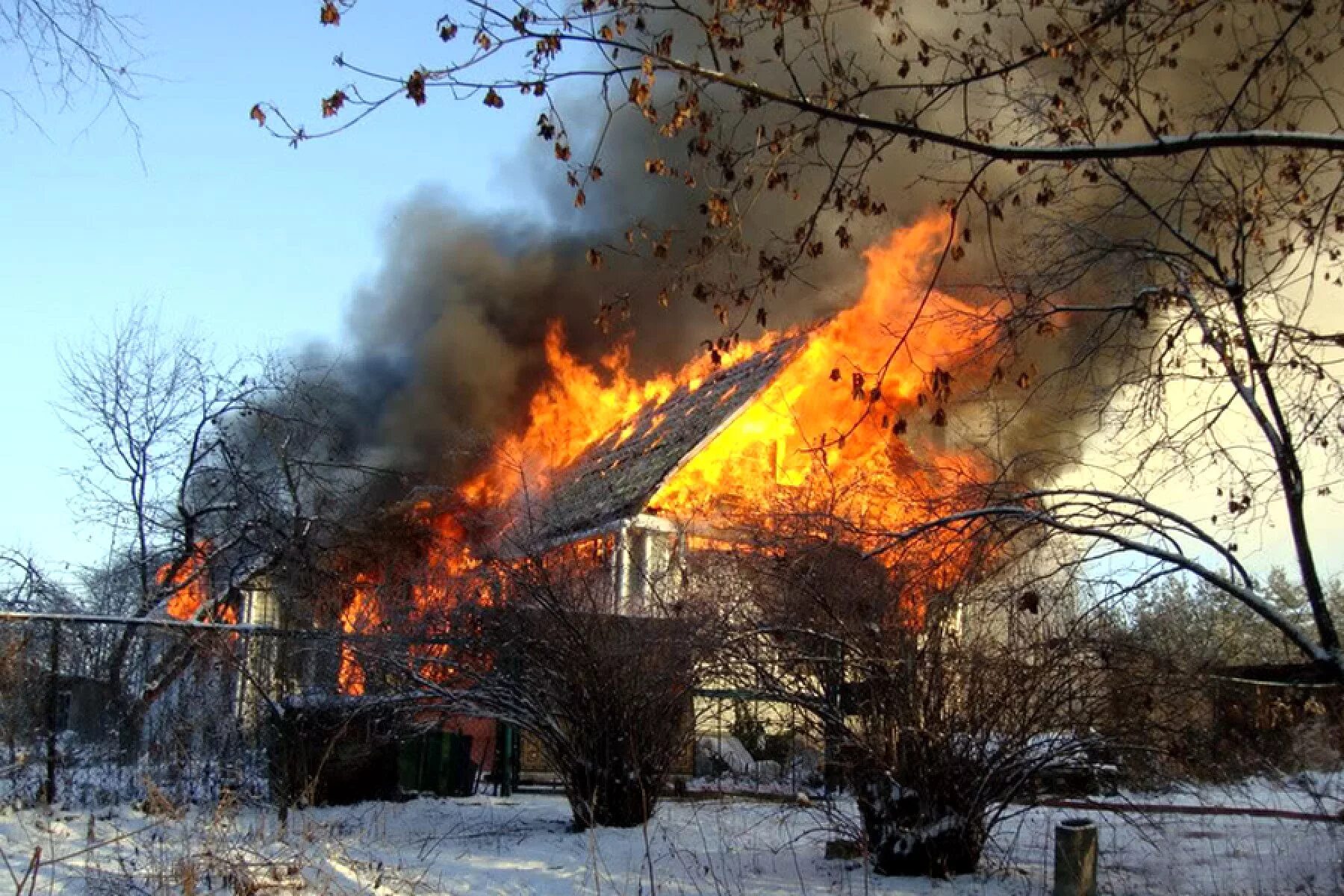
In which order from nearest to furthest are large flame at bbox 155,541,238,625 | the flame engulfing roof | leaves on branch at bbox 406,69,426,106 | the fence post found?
leaves on branch at bbox 406,69,426,106 < the fence post < large flame at bbox 155,541,238,625 < the flame engulfing roof

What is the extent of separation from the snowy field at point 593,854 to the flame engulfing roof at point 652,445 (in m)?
5.32

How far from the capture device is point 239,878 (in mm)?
6133

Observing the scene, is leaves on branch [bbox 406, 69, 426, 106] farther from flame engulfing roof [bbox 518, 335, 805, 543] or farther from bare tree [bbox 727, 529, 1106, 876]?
flame engulfing roof [bbox 518, 335, 805, 543]

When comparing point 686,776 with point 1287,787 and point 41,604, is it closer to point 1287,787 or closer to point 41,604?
point 1287,787

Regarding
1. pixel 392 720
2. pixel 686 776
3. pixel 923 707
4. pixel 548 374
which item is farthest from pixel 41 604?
pixel 923 707

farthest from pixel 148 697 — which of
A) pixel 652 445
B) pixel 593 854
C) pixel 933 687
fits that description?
pixel 652 445

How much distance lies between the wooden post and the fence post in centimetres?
760

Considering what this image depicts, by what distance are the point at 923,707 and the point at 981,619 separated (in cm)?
71

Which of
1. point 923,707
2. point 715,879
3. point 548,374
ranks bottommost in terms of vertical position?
point 715,879

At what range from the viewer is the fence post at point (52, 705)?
1014 cm

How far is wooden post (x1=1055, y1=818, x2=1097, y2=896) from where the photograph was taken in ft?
23.0

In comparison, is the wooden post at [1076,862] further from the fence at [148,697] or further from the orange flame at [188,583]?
the orange flame at [188,583]

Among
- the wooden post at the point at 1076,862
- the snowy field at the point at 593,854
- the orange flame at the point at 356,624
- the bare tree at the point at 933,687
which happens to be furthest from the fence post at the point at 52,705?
the wooden post at the point at 1076,862

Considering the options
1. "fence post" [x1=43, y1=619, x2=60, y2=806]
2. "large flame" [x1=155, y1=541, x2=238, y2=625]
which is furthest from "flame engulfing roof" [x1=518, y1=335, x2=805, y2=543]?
"fence post" [x1=43, y1=619, x2=60, y2=806]
